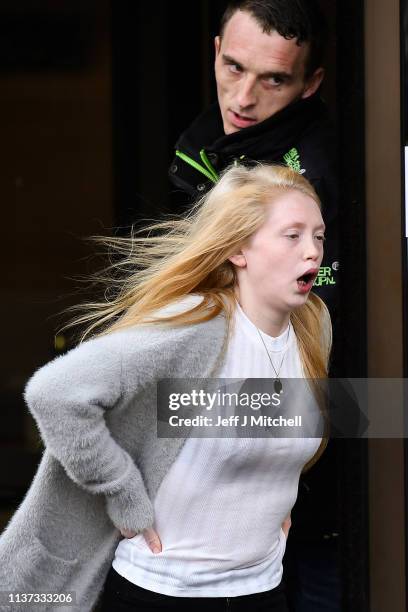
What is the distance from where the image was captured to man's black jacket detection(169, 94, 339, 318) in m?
2.69

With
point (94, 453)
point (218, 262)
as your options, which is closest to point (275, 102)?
point (218, 262)

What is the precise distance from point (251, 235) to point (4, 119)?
3.64 m

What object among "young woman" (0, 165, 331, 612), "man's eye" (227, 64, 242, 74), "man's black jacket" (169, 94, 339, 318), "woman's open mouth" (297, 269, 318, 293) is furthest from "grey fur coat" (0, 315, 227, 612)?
"man's eye" (227, 64, 242, 74)

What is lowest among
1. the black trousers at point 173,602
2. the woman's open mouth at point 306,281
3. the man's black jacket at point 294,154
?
the black trousers at point 173,602

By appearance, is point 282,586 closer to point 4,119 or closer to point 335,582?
point 335,582

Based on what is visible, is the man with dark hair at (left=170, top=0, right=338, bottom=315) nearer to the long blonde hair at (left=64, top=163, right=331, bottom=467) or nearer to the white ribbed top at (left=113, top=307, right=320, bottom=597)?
the long blonde hair at (left=64, top=163, right=331, bottom=467)

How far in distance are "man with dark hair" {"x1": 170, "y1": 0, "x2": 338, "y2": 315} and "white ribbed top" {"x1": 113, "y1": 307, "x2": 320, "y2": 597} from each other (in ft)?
1.74

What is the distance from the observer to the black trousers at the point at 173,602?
2.25m

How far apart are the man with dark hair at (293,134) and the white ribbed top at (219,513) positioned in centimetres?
44

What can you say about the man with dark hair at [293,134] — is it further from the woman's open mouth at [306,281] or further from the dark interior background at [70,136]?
the dark interior background at [70,136]

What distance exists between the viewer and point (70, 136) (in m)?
5.70

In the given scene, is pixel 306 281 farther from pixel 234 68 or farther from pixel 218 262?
pixel 234 68

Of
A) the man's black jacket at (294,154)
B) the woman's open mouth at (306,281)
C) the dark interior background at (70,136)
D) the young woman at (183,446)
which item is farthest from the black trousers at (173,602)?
the dark interior background at (70,136)

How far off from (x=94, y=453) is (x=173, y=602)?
0.35 meters
